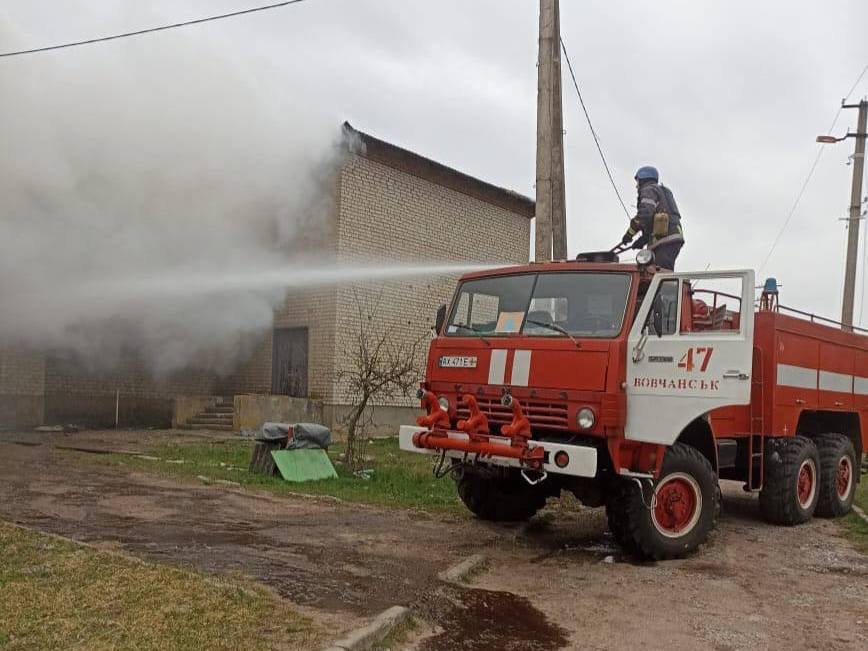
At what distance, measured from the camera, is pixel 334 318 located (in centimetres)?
1755

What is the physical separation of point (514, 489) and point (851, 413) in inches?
188

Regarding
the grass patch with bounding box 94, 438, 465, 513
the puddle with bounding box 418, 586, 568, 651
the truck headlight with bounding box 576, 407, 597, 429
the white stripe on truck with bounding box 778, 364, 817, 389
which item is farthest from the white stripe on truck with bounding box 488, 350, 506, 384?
the white stripe on truck with bounding box 778, 364, 817, 389

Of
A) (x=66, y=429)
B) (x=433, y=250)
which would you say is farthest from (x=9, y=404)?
(x=433, y=250)

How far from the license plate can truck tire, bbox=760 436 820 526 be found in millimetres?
3407

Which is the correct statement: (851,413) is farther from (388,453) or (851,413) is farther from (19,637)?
(19,637)

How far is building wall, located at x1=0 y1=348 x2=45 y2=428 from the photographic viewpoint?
15.8m

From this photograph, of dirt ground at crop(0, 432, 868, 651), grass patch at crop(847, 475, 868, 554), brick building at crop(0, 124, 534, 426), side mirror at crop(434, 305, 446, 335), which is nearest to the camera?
dirt ground at crop(0, 432, 868, 651)

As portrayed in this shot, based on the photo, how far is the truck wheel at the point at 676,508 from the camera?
22.7 feet

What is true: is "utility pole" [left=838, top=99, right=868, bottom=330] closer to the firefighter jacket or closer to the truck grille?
the firefighter jacket

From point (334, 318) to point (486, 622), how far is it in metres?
12.7

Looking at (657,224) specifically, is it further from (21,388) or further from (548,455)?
(21,388)

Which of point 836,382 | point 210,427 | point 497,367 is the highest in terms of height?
point 497,367

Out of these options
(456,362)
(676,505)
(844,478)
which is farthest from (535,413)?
(844,478)

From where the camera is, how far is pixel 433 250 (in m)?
19.9
